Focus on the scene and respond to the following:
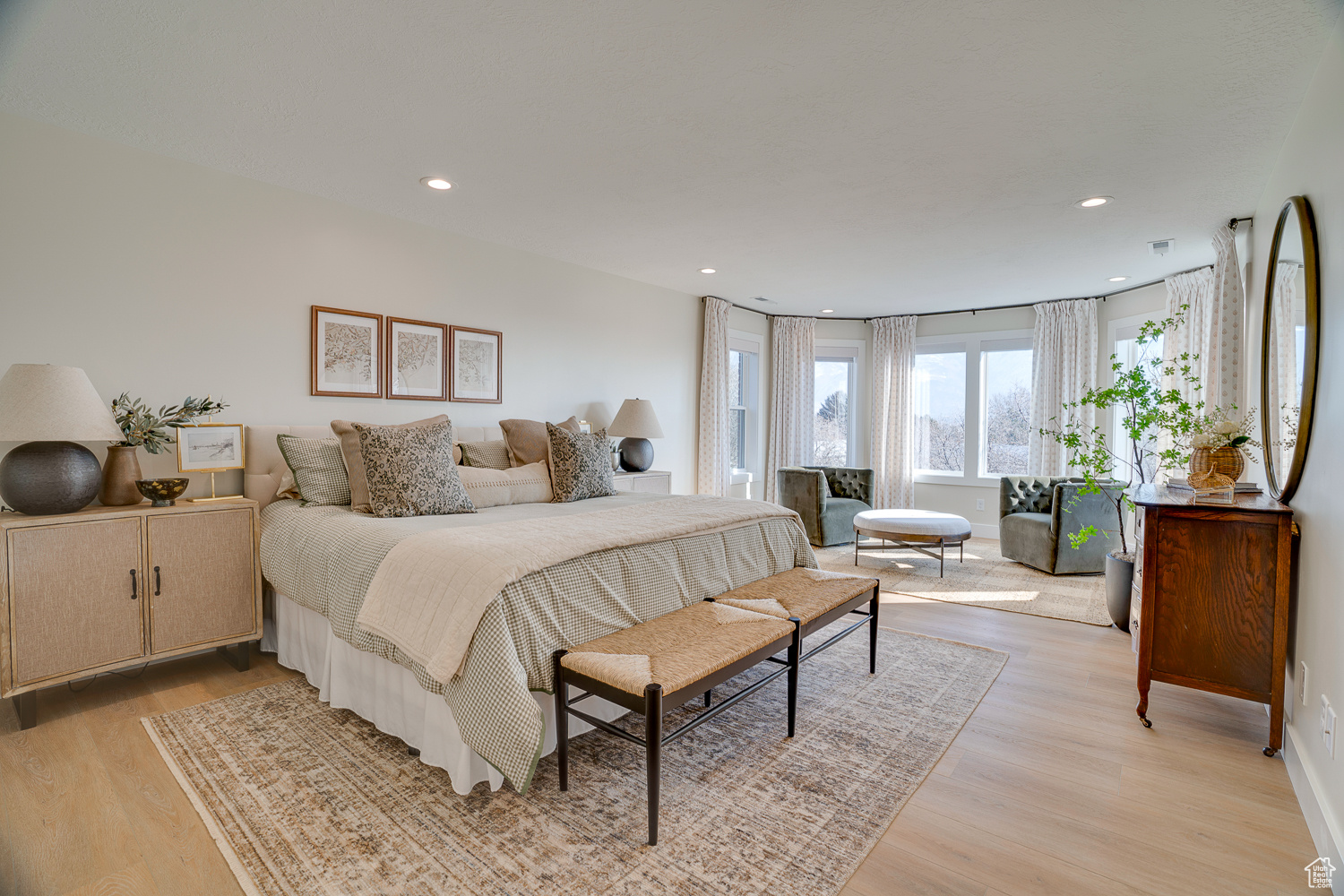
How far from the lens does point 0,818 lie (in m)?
1.81

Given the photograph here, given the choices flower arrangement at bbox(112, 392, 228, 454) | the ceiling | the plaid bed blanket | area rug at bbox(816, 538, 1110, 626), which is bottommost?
area rug at bbox(816, 538, 1110, 626)

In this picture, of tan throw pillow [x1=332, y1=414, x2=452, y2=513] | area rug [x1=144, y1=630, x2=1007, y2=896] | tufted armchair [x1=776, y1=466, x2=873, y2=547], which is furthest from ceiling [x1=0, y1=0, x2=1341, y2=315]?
tufted armchair [x1=776, y1=466, x2=873, y2=547]

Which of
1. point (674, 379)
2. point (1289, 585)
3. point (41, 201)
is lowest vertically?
point (1289, 585)

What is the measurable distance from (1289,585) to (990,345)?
4.82m

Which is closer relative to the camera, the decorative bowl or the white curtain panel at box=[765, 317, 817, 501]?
the decorative bowl

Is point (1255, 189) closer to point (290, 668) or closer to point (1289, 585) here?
point (1289, 585)

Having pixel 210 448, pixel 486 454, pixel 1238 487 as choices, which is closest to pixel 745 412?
pixel 486 454

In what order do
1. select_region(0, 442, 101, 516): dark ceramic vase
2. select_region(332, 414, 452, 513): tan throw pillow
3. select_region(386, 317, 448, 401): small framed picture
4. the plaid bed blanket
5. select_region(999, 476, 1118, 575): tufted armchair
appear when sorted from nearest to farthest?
the plaid bed blanket < select_region(0, 442, 101, 516): dark ceramic vase < select_region(332, 414, 452, 513): tan throw pillow < select_region(386, 317, 448, 401): small framed picture < select_region(999, 476, 1118, 575): tufted armchair

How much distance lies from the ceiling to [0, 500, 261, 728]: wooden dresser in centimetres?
164

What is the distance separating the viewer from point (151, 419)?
9.25ft

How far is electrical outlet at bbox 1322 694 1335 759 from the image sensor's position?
1.72m

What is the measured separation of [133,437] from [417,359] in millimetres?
1485

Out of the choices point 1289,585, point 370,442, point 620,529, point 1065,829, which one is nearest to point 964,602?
point 1289,585

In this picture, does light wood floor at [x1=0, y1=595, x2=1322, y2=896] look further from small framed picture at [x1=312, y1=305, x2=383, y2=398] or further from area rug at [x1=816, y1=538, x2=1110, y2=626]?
small framed picture at [x1=312, y1=305, x2=383, y2=398]
